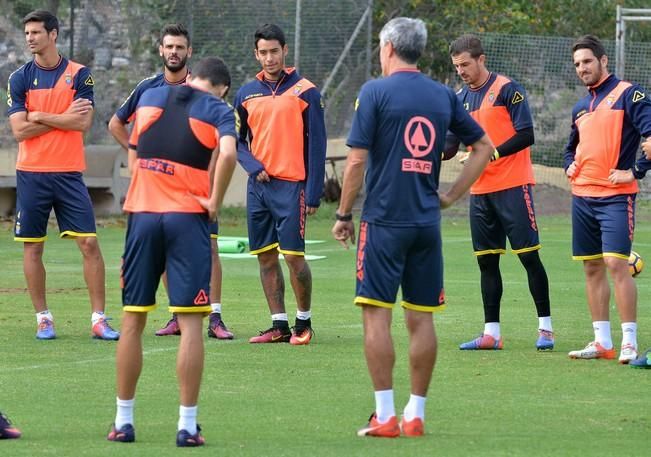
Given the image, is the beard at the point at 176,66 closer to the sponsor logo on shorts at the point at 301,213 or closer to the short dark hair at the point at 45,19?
the short dark hair at the point at 45,19

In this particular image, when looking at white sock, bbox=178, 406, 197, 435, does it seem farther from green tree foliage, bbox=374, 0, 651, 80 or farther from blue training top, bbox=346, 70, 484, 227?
green tree foliage, bbox=374, 0, 651, 80

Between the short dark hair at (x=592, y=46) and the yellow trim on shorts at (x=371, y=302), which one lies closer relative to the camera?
the yellow trim on shorts at (x=371, y=302)

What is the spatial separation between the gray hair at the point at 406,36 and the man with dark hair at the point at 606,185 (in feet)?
8.93

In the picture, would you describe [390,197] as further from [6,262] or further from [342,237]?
[6,262]

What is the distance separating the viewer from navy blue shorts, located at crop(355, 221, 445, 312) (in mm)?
7168

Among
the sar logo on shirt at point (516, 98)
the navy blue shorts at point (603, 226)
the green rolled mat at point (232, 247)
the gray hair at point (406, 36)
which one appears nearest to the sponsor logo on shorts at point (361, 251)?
the gray hair at point (406, 36)

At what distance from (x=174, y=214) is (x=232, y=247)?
11523 millimetres

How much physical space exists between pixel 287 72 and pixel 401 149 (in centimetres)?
366

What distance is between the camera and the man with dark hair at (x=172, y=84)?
956 cm

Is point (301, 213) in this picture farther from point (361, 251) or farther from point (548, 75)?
point (548, 75)

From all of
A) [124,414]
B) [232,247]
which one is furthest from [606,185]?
[232,247]

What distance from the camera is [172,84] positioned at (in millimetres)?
10445

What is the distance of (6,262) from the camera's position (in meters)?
17.3

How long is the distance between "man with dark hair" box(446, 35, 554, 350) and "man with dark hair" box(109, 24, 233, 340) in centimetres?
199
